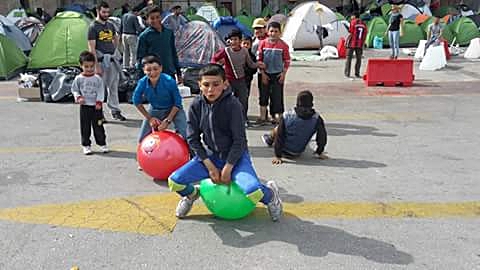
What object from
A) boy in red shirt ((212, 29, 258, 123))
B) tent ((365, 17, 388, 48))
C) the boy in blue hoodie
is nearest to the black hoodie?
the boy in blue hoodie

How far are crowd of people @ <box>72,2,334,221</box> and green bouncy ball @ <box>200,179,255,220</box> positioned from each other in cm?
6

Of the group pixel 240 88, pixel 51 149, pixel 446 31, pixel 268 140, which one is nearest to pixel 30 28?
pixel 51 149

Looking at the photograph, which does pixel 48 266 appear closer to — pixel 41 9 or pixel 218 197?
pixel 218 197

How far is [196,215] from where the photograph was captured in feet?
14.0

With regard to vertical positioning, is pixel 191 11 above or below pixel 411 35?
above

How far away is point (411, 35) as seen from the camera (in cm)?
1908

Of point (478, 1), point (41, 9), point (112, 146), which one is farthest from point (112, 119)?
point (478, 1)

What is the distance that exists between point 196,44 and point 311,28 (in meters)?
8.08

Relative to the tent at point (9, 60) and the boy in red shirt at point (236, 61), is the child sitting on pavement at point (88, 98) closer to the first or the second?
the boy in red shirt at point (236, 61)

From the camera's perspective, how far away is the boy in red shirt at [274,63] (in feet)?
23.3

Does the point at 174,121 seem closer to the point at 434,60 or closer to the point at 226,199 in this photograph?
the point at 226,199

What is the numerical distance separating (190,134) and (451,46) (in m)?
17.2

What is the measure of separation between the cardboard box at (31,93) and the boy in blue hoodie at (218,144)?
6.73 meters

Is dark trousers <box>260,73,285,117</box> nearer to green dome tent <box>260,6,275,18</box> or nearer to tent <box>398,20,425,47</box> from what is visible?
tent <box>398,20,425,47</box>
